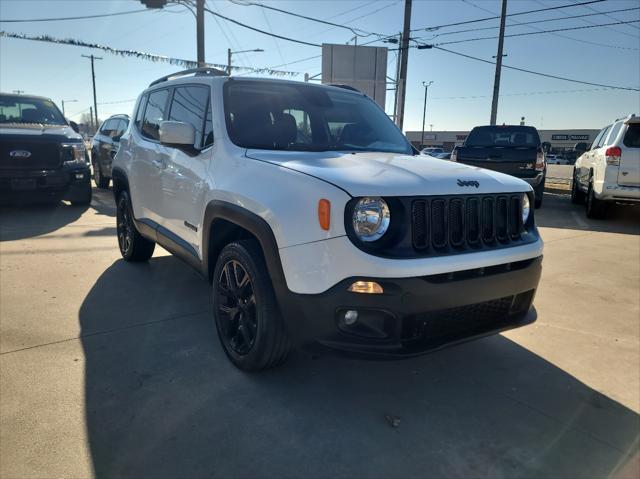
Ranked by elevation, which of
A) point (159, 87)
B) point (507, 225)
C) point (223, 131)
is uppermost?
point (159, 87)

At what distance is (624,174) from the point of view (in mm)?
7992

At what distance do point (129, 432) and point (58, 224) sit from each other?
20.5 ft

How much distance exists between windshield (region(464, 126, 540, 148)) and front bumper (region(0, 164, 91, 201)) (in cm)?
787

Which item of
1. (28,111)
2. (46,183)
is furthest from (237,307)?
(28,111)

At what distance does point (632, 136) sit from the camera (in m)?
7.94

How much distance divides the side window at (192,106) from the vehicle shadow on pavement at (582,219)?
22.0 feet

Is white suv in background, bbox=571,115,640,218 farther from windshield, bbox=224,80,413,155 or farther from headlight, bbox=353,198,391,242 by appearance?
headlight, bbox=353,198,391,242

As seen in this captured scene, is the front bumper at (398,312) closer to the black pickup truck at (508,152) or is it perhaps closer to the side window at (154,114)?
the side window at (154,114)

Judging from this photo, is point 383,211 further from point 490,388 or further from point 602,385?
point 602,385

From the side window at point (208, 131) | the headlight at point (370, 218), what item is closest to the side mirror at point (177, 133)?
the side window at point (208, 131)

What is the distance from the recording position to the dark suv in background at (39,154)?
7867mm

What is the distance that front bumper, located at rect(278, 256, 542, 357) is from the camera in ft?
7.38

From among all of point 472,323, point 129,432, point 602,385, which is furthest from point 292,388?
point 602,385

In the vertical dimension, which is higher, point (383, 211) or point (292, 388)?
point (383, 211)
